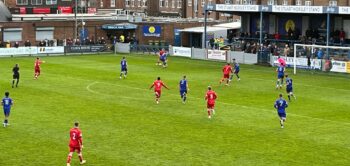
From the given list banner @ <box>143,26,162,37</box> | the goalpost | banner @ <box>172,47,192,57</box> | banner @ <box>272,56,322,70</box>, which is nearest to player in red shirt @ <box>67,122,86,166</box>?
the goalpost

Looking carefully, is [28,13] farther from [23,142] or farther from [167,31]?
[23,142]

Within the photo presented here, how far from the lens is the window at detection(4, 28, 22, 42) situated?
8462 centimetres

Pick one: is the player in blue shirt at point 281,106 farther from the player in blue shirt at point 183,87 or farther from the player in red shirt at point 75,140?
the player in red shirt at point 75,140

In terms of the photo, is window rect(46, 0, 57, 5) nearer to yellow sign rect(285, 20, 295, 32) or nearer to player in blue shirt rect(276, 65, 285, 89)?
yellow sign rect(285, 20, 295, 32)

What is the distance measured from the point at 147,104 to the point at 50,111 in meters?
6.06

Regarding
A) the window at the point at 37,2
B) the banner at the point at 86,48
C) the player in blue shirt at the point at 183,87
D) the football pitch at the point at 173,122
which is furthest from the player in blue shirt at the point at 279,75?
the window at the point at 37,2

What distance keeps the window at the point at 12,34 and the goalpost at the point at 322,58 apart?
1479 inches

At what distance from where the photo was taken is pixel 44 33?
8850 centimetres

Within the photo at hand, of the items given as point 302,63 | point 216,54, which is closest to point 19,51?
point 216,54

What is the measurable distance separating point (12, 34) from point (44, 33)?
15.4 ft

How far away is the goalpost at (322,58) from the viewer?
193 feet

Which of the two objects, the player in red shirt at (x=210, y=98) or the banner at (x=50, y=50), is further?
the banner at (x=50, y=50)

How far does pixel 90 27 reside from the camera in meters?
92.6

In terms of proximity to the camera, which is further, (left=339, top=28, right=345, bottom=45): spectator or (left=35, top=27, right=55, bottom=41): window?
(left=35, top=27, right=55, bottom=41): window
